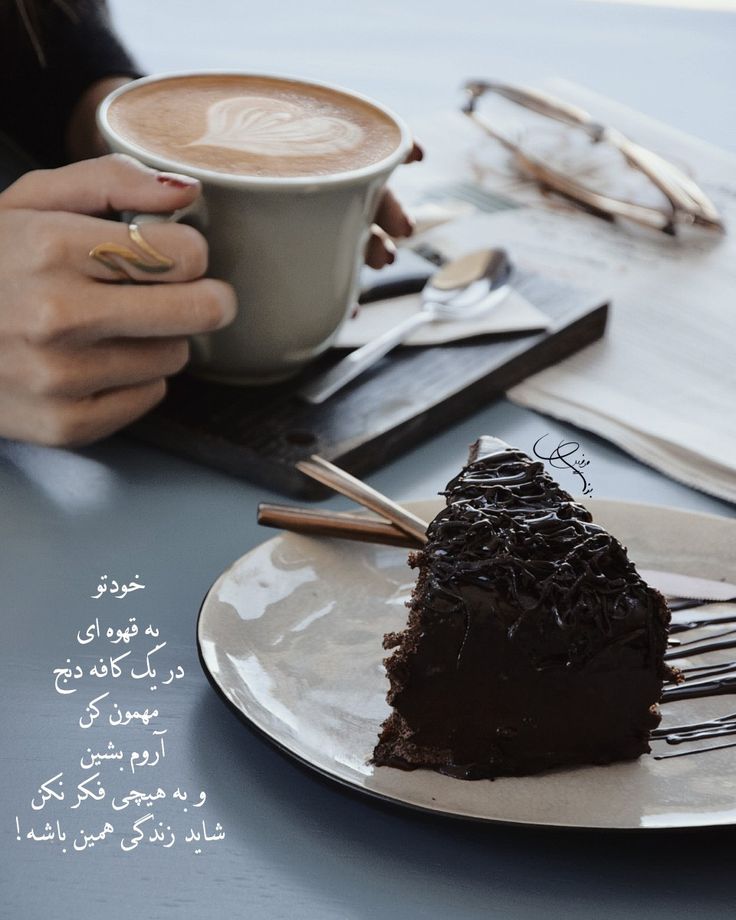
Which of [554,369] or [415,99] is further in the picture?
[415,99]

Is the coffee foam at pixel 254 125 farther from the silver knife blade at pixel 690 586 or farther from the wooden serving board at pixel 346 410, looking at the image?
the silver knife blade at pixel 690 586

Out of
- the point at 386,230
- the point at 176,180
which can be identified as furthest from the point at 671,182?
the point at 176,180

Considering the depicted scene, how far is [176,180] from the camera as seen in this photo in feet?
2.28

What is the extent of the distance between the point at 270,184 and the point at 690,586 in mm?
331

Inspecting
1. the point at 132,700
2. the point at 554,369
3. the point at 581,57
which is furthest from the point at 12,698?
the point at 581,57

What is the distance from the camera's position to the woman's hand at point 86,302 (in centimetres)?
70

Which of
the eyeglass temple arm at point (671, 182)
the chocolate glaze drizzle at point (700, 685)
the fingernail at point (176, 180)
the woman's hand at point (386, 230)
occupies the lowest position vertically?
the chocolate glaze drizzle at point (700, 685)

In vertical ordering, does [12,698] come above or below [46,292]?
below

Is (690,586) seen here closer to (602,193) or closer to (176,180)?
(176,180)

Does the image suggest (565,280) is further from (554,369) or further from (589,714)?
(589,714)

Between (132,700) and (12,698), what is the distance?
57 mm

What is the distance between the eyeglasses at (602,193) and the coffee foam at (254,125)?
378 mm

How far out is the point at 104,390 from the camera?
0.75 m
